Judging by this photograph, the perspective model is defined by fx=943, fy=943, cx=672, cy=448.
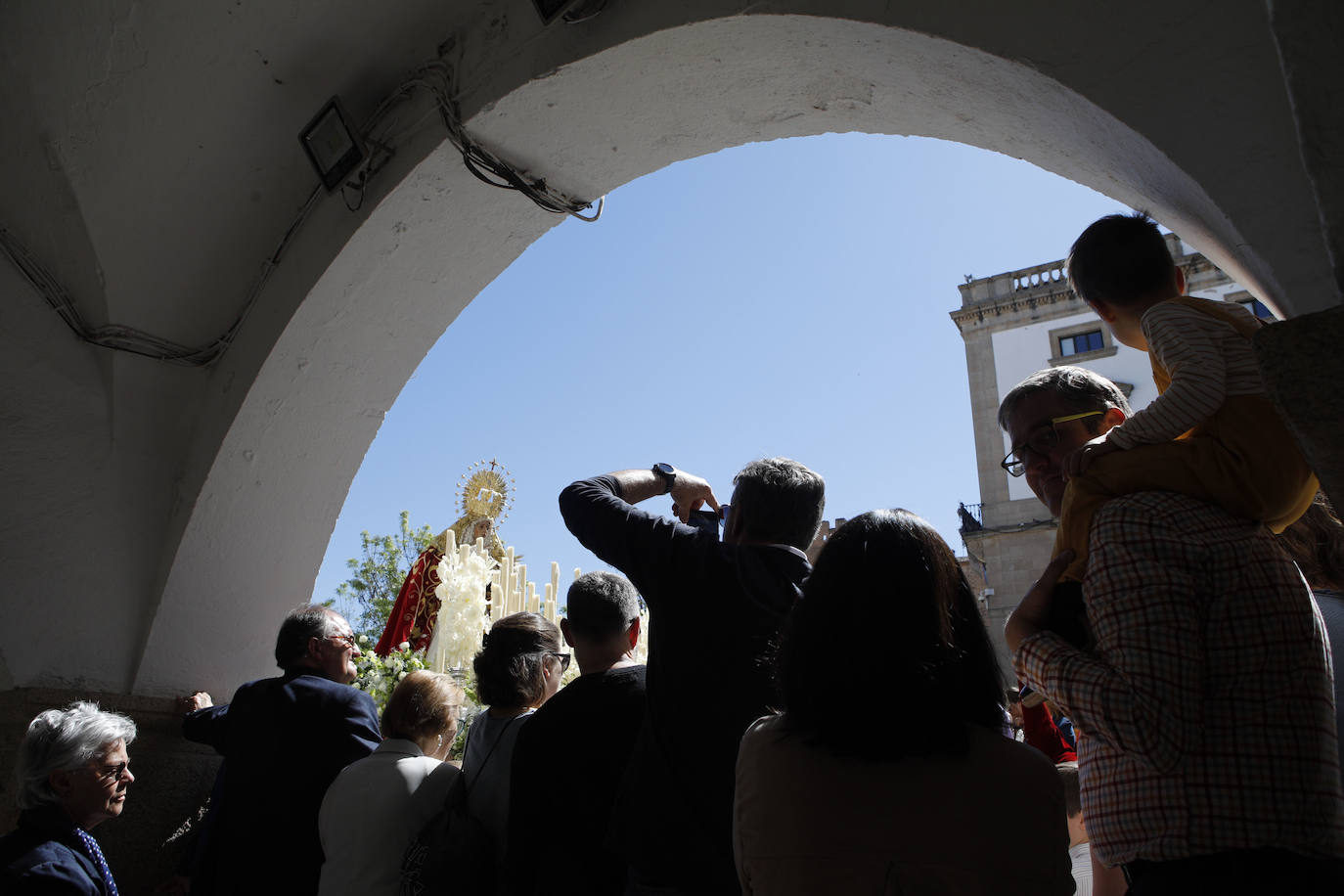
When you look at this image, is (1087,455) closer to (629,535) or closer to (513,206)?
(629,535)

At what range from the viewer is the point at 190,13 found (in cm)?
274

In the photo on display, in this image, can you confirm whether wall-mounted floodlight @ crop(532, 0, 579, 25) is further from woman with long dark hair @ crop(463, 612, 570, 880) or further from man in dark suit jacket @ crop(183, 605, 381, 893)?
man in dark suit jacket @ crop(183, 605, 381, 893)

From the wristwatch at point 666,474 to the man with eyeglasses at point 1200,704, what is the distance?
1.05m

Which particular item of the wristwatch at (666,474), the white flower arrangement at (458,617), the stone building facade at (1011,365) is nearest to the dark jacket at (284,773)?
the wristwatch at (666,474)

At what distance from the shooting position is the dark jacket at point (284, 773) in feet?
8.00

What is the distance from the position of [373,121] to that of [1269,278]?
2436 millimetres

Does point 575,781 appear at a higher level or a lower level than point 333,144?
lower

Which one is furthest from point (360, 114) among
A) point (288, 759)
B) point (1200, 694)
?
point (1200, 694)

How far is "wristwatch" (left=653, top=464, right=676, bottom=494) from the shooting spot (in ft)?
7.12

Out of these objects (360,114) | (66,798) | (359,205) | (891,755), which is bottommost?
(66,798)

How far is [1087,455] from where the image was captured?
1372mm

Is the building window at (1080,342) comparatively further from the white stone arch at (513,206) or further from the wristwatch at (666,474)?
the wristwatch at (666,474)

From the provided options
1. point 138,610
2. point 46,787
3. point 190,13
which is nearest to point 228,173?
point 190,13

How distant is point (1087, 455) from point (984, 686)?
40 centimetres
